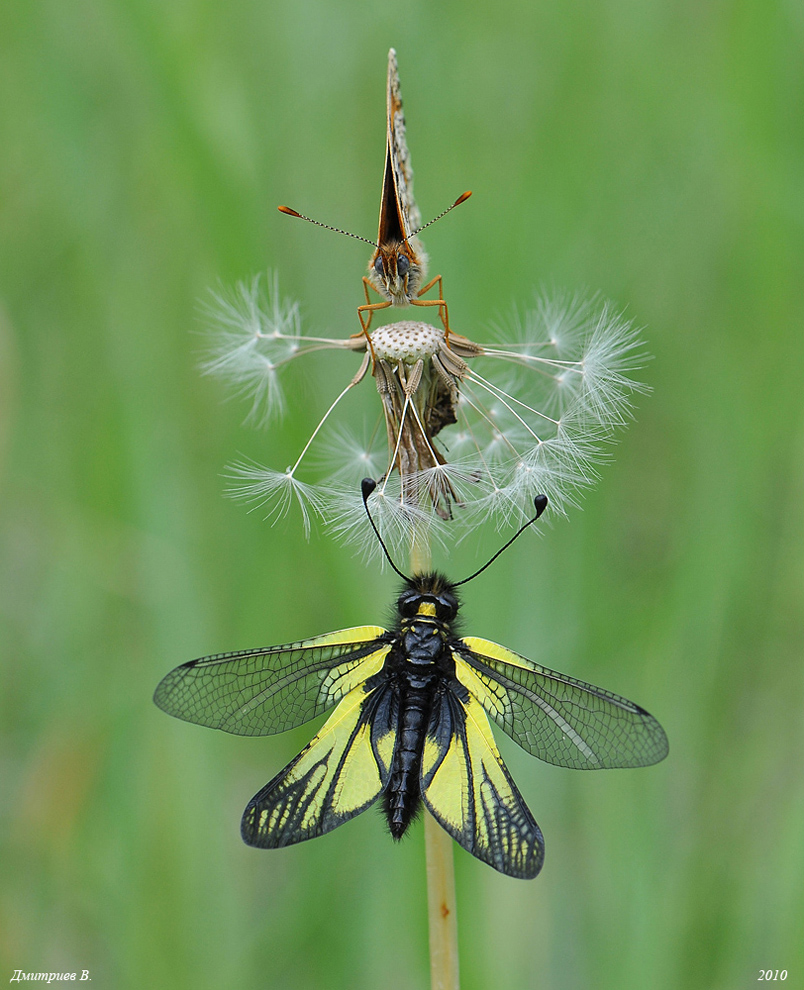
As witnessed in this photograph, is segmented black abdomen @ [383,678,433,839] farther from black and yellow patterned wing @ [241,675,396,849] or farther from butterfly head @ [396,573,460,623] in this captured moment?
butterfly head @ [396,573,460,623]

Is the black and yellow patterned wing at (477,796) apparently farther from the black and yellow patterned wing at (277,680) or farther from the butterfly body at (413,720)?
the black and yellow patterned wing at (277,680)

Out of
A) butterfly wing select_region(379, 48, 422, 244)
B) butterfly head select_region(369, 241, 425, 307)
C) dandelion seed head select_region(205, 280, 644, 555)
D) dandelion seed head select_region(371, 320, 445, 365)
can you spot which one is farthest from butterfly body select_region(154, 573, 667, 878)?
butterfly wing select_region(379, 48, 422, 244)

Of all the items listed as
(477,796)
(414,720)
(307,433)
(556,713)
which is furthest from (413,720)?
(307,433)

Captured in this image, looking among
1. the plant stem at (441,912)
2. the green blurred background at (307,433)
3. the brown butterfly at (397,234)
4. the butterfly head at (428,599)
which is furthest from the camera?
the green blurred background at (307,433)

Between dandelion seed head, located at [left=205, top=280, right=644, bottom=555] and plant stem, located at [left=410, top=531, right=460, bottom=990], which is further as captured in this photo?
dandelion seed head, located at [left=205, top=280, right=644, bottom=555]

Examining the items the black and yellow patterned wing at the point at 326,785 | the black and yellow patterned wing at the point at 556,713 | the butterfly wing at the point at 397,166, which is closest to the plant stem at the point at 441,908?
the black and yellow patterned wing at the point at 326,785

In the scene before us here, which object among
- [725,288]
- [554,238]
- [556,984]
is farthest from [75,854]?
[725,288]

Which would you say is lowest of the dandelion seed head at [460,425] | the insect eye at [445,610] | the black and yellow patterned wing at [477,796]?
the black and yellow patterned wing at [477,796]
